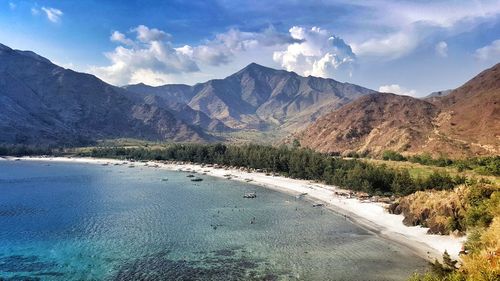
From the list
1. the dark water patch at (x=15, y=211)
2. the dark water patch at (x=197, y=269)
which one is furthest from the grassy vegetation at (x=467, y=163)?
the dark water patch at (x=15, y=211)

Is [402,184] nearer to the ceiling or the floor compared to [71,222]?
nearer to the ceiling

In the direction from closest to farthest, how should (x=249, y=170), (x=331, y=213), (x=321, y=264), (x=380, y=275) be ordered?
(x=380, y=275), (x=321, y=264), (x=331, y=213), (x=249, y=170)

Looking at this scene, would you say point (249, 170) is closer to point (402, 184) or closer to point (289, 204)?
point (289, 204)

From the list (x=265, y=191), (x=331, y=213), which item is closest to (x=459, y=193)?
(x=331, y=213)

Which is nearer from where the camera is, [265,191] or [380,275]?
[380,275]

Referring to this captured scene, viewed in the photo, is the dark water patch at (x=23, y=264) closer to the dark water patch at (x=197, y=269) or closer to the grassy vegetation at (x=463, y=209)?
the dark water patch at (x=197, y=269)

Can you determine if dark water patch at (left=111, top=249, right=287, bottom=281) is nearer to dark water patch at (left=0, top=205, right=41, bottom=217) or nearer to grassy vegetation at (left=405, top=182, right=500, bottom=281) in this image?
grassy vegetation at (left=405, top=182, right=500, bottom=281)

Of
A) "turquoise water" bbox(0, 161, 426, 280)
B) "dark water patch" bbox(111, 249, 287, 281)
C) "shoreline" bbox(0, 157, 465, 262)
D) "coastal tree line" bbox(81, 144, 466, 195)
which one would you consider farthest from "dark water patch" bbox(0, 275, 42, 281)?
"coastal tree line" bbox(81, 144, 466, 195)
